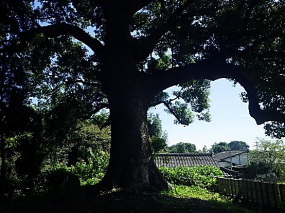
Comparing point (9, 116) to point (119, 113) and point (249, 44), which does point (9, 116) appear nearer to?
point (119, 113)

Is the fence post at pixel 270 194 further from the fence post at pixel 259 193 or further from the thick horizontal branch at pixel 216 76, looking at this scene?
the thick horizontal branch at pixel 216 76

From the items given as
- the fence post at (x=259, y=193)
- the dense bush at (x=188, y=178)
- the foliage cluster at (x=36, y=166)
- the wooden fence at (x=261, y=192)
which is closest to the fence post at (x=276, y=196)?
the wooden fence at (x=261, y=192)

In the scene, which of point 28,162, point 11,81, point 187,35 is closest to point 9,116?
point 11,81

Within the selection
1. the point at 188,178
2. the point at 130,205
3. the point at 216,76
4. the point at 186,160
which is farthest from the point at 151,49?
the point at 186,160

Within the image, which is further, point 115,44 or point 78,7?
point 78,7

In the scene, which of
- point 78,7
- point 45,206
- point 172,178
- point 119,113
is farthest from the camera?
point 172,178

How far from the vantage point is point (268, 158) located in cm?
2967

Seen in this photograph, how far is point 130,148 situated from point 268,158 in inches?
1083

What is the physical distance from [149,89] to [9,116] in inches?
174

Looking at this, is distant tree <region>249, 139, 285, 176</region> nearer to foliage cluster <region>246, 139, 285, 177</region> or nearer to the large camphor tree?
foliage cluster <region>246, 139, 285, 177</region>

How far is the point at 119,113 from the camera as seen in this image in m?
7.84

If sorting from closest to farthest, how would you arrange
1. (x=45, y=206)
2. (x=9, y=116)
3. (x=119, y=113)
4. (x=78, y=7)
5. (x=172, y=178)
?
1. (x=45, y=206)
2. (x=9, y=116)
3. (x=119, y=113)
4. (x=78, y=7)
5. (x=172, y=178)

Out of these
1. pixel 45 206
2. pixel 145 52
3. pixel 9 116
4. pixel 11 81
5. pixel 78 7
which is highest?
pixel 78 7

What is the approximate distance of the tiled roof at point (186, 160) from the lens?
78.8ft
